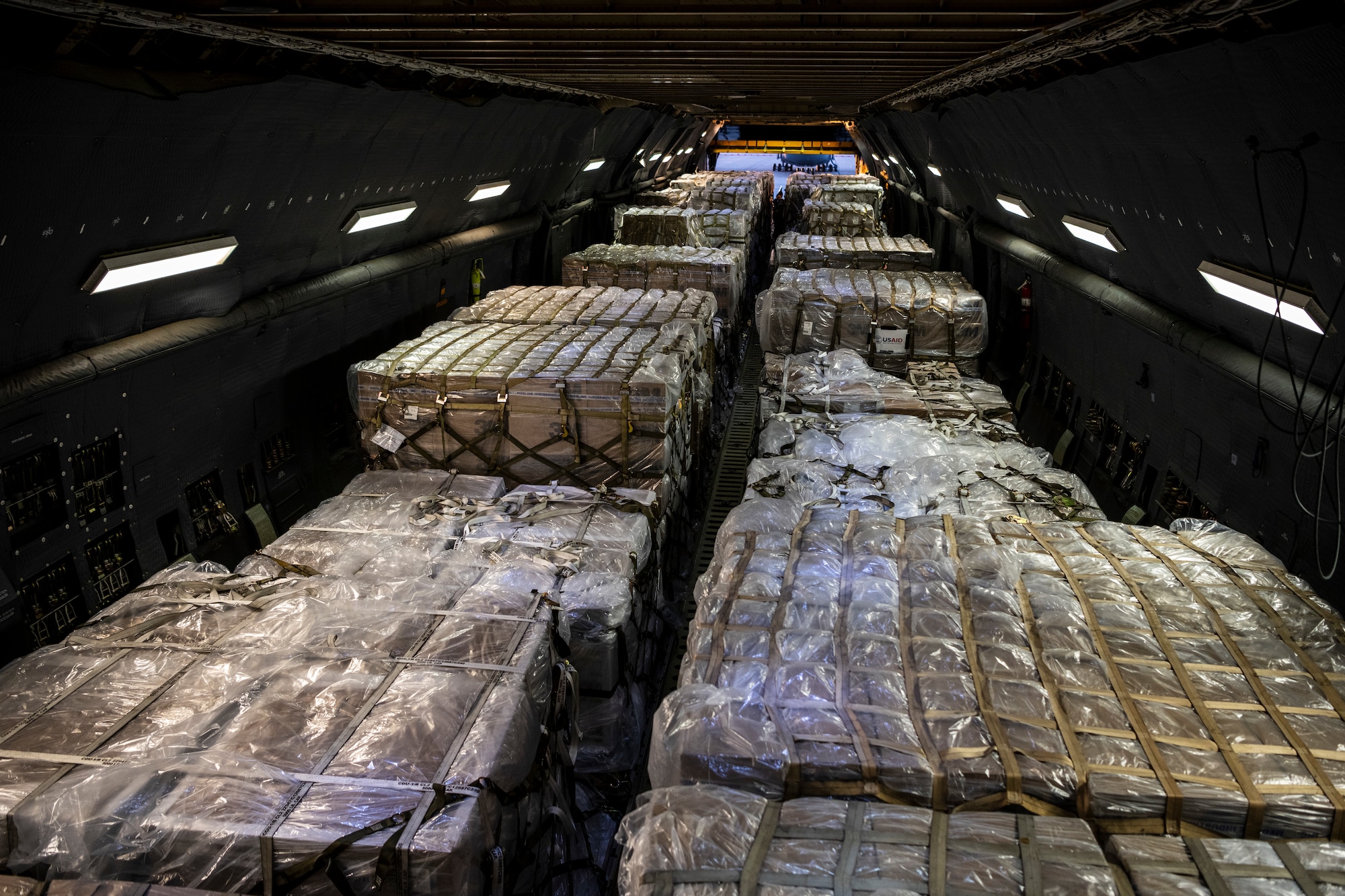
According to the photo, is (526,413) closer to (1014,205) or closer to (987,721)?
(987,721)

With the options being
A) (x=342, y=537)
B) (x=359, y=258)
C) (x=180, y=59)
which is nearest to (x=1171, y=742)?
(x=342, y=537)

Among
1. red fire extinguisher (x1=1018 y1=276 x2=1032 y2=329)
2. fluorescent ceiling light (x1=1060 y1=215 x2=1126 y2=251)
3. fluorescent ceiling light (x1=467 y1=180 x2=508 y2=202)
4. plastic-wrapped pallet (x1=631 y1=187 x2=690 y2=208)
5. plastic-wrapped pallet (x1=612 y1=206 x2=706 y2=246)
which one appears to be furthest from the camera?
plastic-wrapped pallet (x1=631 y1=187 x2=690 y2=208)

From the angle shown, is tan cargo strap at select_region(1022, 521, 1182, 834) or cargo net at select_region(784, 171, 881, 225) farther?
cargo net at select_region(784, 171, 881, 225)

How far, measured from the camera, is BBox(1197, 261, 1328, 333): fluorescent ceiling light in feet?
15.9

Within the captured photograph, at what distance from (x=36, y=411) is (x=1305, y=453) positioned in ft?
26.4

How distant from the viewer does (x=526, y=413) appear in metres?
7.08

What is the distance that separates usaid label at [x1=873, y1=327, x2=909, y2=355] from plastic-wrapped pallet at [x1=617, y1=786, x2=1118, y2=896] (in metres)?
7.02

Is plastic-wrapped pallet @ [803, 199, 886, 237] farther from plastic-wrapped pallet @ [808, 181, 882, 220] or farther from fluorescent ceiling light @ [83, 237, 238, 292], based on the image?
fluorescent ceiling light @ [83, 237, 238, 292]

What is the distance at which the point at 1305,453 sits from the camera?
5371mm

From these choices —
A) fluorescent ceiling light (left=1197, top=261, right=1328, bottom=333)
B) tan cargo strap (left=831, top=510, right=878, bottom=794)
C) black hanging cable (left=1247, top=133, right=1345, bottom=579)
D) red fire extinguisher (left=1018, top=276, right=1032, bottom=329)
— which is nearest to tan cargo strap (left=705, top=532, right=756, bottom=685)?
tan cargo strap (left=831, top=510, right=878, bottom=794)

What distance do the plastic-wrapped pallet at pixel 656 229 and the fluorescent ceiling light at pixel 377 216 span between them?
23.6 ft

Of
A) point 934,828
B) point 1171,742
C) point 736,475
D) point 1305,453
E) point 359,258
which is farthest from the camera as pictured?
point 736,475

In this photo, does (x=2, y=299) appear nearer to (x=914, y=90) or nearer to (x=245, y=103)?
(x=245, y=103)

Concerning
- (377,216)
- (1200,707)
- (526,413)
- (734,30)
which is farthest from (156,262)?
(1200,707)
